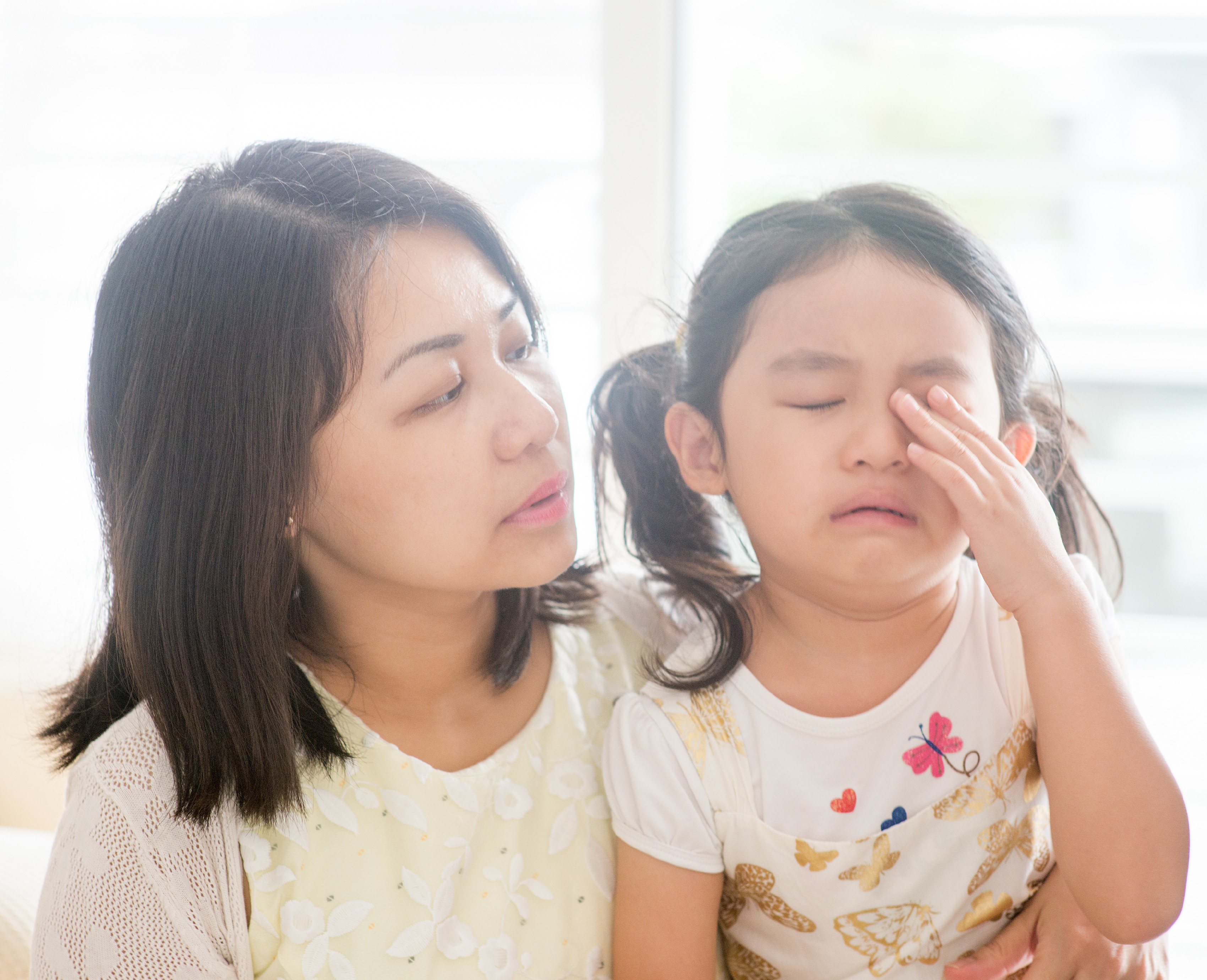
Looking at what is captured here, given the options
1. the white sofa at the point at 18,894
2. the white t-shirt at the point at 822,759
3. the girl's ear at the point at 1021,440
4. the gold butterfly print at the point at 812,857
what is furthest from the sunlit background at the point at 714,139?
the gold butterfly print at the point at 812,857

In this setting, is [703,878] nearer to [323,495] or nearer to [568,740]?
[568,740]

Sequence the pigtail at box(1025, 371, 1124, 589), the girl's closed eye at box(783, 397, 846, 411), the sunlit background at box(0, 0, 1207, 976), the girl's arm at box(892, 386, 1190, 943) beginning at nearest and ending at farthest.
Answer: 1. the girl's arm at box(892, 386, 1190, 943)
2. the girl's closed eye at box(783, 397, 846, 411)
3. the pigtail at box(1025, 371, 1124, 589)
4. the sunlit background at box(0, 0, 1207, 976)

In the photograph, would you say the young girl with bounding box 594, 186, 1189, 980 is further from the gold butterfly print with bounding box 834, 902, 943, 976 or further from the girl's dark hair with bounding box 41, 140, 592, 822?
the girl's dark hair with bounding box 41, 140, 592, 822

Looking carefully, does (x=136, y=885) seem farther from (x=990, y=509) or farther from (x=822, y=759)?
(x=990, y=509)

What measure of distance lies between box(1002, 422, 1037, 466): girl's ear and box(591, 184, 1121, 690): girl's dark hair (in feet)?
0.05

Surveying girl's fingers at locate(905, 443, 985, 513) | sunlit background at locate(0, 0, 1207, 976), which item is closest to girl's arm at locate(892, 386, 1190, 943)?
girl's fingers at locate(905, 443, 985, 513)

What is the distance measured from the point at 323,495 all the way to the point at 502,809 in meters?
0.36

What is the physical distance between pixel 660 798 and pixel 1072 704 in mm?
391

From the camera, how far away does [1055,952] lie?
1.02 m

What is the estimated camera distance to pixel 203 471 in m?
0.97

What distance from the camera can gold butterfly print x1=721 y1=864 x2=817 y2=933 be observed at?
1036mm

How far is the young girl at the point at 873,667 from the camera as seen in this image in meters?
0.93

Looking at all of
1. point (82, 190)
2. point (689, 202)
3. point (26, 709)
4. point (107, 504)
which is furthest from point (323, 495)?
point (82, 190)

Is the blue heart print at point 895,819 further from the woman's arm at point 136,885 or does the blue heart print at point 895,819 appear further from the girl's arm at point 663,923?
the woman's arm at point 136,885
